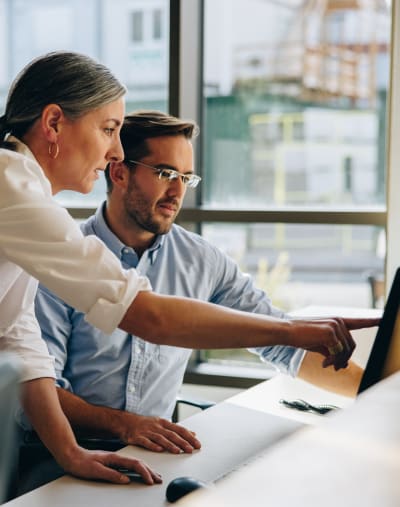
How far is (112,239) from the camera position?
207 centimetres

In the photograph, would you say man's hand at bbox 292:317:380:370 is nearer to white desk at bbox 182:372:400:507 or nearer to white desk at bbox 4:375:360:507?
white desk at bbox 4:375:360:507

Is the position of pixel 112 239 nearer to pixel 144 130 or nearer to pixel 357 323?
pixel 144 130

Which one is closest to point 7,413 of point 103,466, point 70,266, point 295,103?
point 70,266

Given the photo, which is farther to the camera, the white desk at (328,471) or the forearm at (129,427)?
the forearm at (129,427)

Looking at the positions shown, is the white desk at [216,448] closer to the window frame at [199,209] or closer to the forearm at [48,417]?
the forearm at [48,417]

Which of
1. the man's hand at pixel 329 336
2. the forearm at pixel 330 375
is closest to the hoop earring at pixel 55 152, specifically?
the man's hand at pixel 329 336

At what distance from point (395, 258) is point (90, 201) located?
1500 mm

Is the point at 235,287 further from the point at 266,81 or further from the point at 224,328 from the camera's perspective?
the point at 266,81

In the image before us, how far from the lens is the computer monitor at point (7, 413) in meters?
0.43

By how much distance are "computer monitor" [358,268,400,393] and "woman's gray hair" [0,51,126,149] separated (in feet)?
2.20

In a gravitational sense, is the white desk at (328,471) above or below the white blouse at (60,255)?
above

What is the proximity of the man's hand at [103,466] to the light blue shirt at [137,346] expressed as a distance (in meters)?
0.52

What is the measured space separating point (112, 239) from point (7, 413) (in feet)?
5.28

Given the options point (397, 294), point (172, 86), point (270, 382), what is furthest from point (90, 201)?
point (397, 294)
